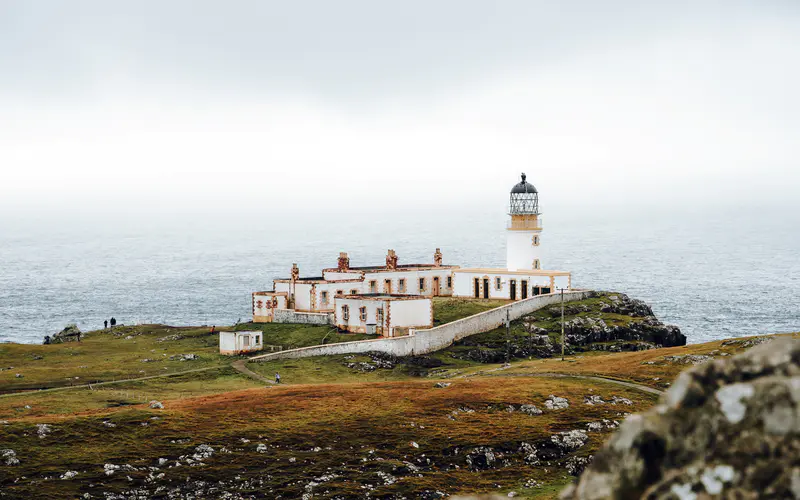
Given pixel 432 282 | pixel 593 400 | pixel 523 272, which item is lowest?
pixel 593 400

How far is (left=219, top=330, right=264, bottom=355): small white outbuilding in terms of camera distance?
98.8 metres

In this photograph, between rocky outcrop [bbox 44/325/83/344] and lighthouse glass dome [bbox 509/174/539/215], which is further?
lighthouse glass dome [bbox 509/174/539/215]

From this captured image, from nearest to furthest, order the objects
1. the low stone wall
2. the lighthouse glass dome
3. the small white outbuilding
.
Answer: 1. the small white outbuilding
2. the low stone wall
3. the lighthouse glass dome

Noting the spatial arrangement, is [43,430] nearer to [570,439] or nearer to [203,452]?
[203,452]

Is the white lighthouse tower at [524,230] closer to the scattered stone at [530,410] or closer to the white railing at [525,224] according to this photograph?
the white railing at [525,224]

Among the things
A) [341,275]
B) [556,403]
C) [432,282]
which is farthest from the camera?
[432,282]

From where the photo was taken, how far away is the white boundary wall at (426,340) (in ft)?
316

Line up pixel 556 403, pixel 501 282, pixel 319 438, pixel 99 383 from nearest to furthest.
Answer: pixel 319 438
pixel 556 403
pixel 99 383
pixel 501 282

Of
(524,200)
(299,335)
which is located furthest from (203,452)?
(524,200)

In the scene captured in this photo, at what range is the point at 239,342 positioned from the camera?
324ft

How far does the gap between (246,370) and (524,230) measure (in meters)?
47.2

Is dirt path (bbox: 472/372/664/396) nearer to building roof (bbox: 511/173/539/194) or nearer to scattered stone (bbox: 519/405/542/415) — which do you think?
scattered stone (bbox: 519/405/542/415)

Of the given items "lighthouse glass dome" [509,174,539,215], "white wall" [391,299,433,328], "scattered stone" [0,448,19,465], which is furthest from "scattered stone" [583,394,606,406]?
"lighthouse glass dome" [509,174,539,215]

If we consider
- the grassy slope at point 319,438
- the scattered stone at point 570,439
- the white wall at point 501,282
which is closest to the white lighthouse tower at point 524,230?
the white wall at point 501,282
